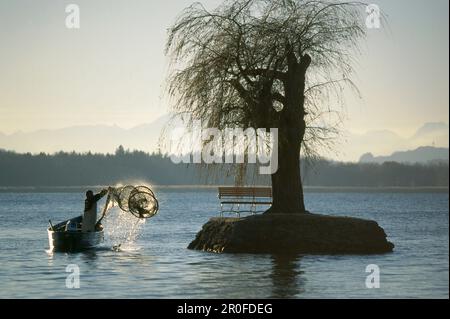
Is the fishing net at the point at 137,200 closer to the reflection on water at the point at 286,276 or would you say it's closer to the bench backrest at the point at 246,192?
the bench backrest at the point at 246,192

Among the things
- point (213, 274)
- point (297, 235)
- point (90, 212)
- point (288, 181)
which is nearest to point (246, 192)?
point (288, 181)

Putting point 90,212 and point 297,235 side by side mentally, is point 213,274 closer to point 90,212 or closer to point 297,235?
point 297,235

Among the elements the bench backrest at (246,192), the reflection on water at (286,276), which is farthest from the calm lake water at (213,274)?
the bench backrest at (246,192)

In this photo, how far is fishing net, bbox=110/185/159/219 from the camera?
34812 millimetres

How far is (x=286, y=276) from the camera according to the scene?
2714cm

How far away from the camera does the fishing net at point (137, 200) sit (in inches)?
1371

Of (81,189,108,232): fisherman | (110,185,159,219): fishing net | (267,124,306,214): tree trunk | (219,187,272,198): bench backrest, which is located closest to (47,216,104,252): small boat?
(81,189,108,232): fisherman

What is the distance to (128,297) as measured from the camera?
23.4m

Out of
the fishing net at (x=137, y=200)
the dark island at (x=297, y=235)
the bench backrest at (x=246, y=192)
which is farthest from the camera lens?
the bench backrest at (x=246, y=192)

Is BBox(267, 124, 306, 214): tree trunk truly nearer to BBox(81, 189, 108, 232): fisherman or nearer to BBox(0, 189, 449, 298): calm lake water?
BBox(0, 189, 449, 298): calm lake water

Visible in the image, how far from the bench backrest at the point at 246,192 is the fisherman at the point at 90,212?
15.4 feet
